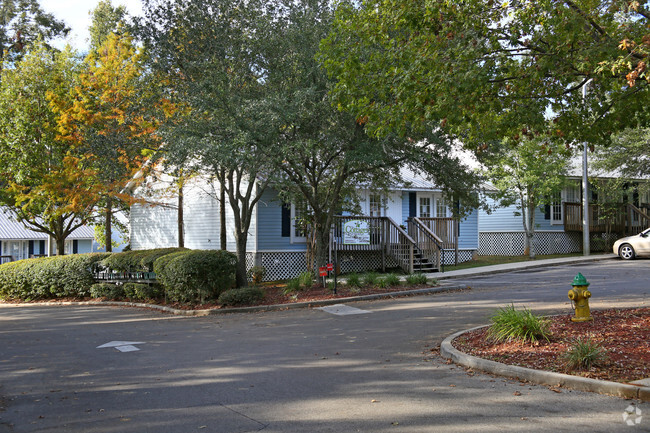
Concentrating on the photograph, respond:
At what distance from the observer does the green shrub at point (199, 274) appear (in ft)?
55.2

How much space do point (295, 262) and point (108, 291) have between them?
24.6 feet

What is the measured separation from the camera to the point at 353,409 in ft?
20.5

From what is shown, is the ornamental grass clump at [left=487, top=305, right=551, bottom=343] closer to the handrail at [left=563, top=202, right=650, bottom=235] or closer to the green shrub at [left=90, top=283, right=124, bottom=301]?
the green shrub at [left=90, top=283, right=124, bottom=301]

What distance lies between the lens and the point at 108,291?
21.0 m

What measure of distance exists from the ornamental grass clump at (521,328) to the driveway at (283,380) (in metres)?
1.08

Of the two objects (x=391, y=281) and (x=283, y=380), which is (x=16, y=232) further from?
(x=283, y=380)

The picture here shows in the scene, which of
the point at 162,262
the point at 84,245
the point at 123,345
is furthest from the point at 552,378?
the point at 84,245

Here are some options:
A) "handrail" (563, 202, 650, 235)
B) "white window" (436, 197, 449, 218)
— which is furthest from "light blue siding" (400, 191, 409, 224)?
"handrail" (563, 202, 650, 235)

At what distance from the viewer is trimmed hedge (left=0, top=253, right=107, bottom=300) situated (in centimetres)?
2220

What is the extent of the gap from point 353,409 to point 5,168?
23.7 m

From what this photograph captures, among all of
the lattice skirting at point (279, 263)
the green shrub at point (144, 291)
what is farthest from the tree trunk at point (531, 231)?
the green shrub at point (144, 291)

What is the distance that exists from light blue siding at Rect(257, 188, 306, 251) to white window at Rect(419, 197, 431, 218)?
23.4 feet

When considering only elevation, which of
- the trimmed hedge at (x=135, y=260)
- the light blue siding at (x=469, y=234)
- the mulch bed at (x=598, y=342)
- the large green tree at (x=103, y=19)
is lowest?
the mulch bed at (x=598, y=342)

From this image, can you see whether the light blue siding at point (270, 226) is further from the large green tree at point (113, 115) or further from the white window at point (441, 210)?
the white window at point (441, 210)
